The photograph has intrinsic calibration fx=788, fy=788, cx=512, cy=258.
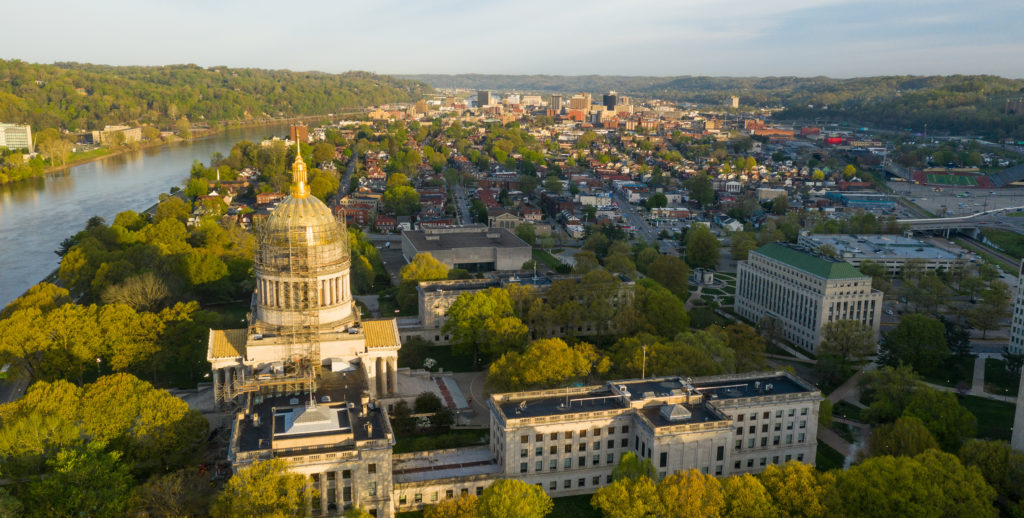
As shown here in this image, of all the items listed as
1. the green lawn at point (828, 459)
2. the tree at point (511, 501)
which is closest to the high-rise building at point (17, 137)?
the tree at point (511, 501)

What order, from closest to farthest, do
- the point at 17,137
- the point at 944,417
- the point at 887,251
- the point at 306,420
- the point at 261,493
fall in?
1. the point at 261,493
2. the point at 306,420
3. the point at 944,417
4. the point at 887,251
5. the point at 17,137

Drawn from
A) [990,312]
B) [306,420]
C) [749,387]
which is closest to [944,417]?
[749,387]

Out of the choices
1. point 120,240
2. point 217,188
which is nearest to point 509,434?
point 120,240

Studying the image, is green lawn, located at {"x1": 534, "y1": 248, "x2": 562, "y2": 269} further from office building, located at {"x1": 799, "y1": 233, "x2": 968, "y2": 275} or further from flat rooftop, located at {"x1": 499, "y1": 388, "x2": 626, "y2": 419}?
flat rooftop, located at {"x1": 499, "y1": 388, "x2": 626, "y2": 419}

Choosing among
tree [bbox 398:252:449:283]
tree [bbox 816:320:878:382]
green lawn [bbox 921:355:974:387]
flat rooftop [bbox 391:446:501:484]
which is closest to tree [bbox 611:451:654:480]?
flat rooftop [bbox 391:446:501:484]

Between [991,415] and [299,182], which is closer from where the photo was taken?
[299,182]

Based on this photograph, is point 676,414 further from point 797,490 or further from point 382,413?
point 382,413

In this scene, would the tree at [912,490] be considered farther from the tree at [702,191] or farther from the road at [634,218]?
the tree at [702,191]
